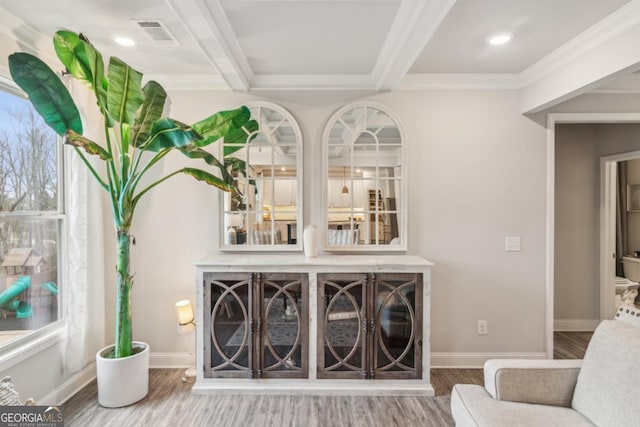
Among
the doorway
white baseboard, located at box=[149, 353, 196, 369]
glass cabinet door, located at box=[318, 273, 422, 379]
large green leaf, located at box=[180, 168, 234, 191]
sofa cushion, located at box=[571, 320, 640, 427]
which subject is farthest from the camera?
the doorway

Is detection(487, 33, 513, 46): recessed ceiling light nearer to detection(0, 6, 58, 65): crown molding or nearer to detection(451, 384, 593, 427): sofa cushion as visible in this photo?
detection(451, 384, 593, 427): sofa cushion

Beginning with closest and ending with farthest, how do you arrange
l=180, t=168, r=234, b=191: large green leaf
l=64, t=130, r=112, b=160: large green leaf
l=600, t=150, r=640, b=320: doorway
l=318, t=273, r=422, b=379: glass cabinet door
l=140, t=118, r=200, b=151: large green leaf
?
l=64, t=130, r=112, b=160: large green leaf, l=140, t=118, r=200, b=151: large green leaf, l=180, t=168, r=234, b=191: large green leaf, l=318, t=273, r=422, b=379: glass cabinet door, l=600, t=150, r=640, b=320: doorway

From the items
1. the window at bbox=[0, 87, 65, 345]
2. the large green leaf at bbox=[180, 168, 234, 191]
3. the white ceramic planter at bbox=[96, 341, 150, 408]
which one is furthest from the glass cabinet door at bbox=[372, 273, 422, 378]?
the window at bbox=[0, 87, 65, 345]

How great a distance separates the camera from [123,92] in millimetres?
2117

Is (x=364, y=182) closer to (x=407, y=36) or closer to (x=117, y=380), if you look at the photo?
(x=407, y=36)

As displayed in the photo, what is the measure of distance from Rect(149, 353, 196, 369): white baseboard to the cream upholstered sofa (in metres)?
2.31

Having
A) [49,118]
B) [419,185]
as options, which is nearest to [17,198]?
[49,118]

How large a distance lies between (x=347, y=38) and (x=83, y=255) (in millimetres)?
2515

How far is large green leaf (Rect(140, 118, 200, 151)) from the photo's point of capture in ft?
6.97

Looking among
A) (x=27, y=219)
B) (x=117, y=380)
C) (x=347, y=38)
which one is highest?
(x=347, y=38)

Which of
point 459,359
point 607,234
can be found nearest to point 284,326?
point 459,359

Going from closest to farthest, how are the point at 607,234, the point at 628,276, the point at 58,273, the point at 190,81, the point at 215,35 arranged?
the point at 215,35 < the point at 58,273 < the point at 190,81 < the point at 607,234 < the point at 628,276

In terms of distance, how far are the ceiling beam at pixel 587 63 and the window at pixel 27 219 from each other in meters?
3.85

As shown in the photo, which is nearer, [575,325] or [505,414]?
[505,414]
